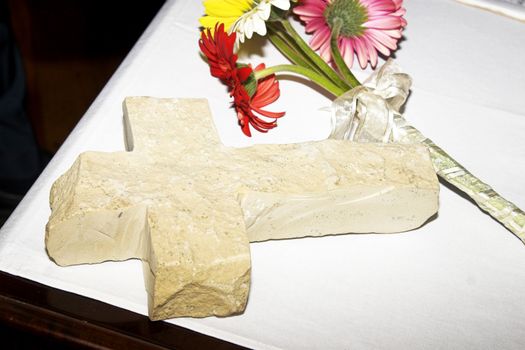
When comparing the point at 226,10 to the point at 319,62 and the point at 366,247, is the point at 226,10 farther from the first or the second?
the point at 366,247

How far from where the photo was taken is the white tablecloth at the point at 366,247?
0.75 metres

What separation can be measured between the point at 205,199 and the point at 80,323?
17 centimetres

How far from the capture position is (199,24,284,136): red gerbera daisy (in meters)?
0.85

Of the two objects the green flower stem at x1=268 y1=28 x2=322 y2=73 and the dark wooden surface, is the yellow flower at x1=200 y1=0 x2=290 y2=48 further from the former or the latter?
the dark wooden surface

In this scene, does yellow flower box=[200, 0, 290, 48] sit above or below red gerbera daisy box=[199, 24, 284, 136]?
above

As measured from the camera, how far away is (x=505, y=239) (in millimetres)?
853

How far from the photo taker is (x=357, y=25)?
97 centimetres

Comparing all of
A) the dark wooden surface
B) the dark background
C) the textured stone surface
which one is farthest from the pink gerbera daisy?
the dark background

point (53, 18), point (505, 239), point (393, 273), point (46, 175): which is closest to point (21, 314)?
point (46, 175)

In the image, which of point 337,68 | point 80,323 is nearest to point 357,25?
point 337,68

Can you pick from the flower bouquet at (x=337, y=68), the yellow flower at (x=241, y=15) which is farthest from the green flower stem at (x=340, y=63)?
the yellow flower at (x=241, y=15)

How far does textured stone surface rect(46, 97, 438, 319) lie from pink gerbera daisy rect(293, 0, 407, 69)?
211 mm

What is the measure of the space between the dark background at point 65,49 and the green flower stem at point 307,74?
31.6 inches

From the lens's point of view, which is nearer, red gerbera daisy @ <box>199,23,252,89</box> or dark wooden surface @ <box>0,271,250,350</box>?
dark wooden surface @ <box>0,271,250,350</box>
